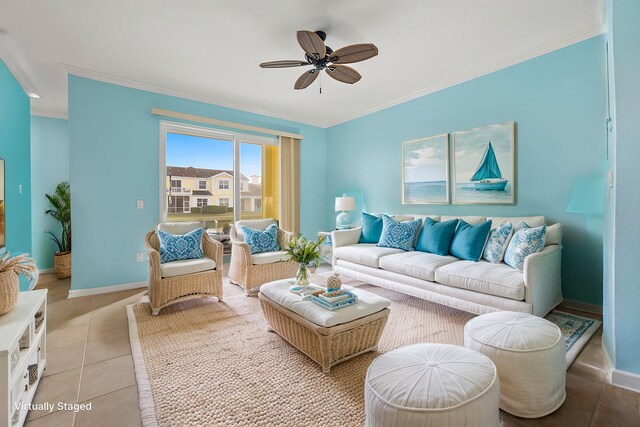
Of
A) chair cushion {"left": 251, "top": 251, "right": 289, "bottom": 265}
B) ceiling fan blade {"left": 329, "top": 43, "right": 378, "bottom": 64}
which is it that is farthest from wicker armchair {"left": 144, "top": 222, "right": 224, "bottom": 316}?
ceiling fan blade {"left": 329, "top": 43, "right": 378, "bottom": 64}

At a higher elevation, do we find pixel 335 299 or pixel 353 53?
pixel 353 53

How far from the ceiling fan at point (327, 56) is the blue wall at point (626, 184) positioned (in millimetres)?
1492

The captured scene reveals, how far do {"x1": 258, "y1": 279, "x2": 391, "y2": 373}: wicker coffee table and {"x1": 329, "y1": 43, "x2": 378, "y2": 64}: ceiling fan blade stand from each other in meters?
1.98

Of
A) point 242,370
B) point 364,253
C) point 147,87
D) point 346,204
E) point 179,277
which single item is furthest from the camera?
point 346,204

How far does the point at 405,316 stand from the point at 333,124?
4.02 metres

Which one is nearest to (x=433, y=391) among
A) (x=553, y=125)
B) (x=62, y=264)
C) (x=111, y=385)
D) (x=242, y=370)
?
(x=242, y=370)

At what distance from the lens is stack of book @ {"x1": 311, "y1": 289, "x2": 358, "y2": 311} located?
1.98 metres

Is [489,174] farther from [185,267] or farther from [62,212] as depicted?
[62,212]

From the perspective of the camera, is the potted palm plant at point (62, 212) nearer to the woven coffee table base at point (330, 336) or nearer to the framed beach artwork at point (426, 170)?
the woven coffee table base at point (330, 336)

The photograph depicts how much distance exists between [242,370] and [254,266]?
5.38ft

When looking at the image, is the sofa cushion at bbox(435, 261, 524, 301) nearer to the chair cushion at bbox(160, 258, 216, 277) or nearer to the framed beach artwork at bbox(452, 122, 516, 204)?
the framed beach artwork at bbox(452, 122, 516, 204)

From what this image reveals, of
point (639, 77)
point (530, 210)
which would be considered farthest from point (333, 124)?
point (639, 77)

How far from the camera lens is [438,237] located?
3.30 meters

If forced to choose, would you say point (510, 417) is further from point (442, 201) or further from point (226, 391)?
point (442, 201)
